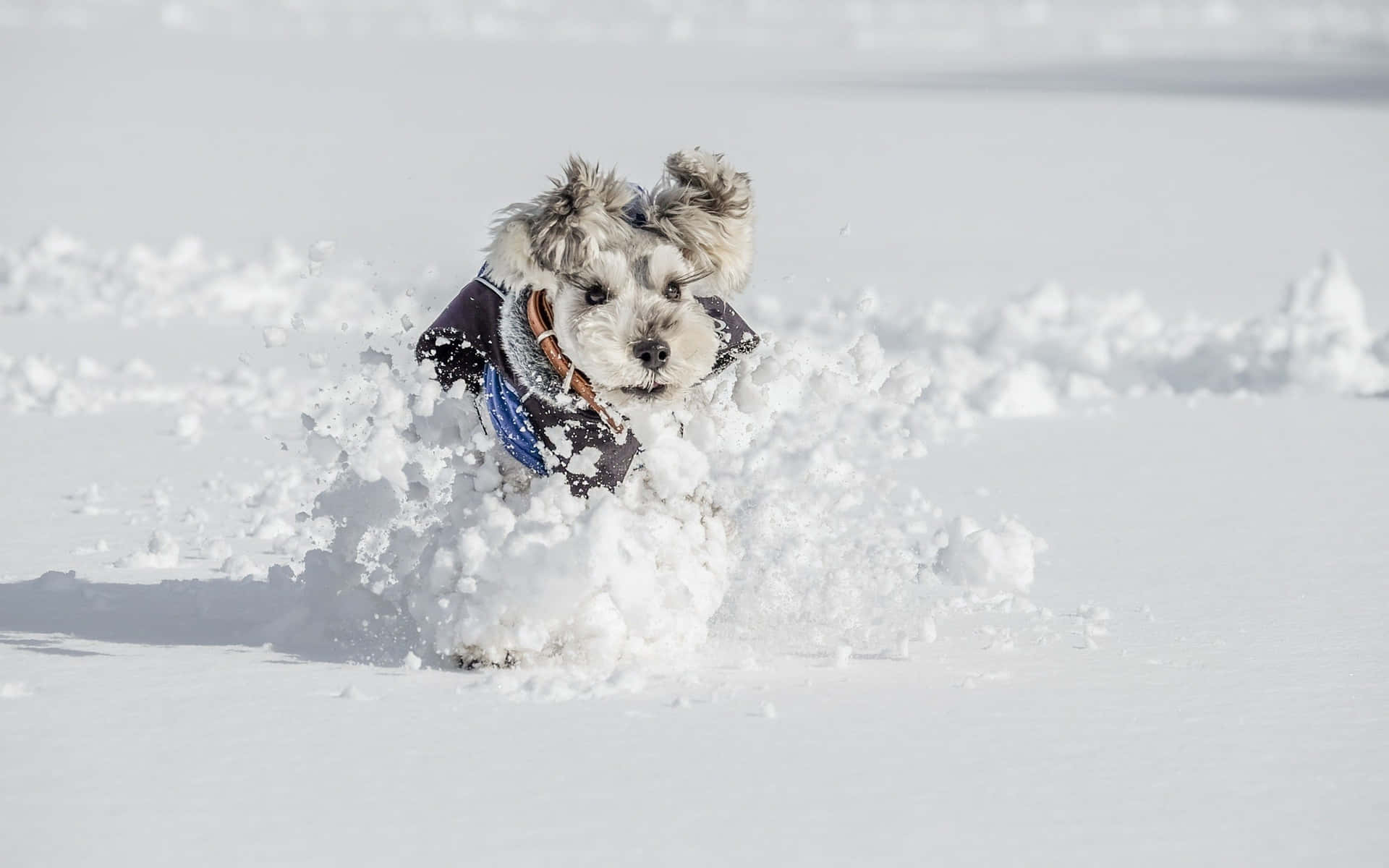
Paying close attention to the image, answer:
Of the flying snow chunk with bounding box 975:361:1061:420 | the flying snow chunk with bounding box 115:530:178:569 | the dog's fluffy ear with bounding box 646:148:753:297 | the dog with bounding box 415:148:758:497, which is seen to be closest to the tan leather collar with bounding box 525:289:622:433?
the dog with bounding box 415:148:758:497

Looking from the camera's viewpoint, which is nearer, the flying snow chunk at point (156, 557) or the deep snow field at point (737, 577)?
the deep snow field at point (737, 577)

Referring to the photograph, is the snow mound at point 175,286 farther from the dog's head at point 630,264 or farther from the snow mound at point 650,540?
the dog's head at point 630,264

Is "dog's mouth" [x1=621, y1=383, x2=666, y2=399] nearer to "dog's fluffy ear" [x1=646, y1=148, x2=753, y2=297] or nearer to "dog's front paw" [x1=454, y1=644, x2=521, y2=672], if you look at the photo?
"dog's fluffy ear" [x1=646, y1=148, x2=753, y2=297]

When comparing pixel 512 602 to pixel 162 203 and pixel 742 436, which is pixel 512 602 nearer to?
pixel 742 436

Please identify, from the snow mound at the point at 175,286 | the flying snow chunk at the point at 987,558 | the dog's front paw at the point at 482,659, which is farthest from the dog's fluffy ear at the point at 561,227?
the snow mound at the point at 175,286

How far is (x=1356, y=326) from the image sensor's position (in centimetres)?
743

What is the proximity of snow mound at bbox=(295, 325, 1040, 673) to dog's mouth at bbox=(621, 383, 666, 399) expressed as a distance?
0.44ft

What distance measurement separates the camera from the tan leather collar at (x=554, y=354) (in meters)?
3.60

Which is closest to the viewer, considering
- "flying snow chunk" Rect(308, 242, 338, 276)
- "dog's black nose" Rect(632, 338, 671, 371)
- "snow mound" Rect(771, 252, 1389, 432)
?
"dog's black nose" Rect(632, 338, 671, 371)

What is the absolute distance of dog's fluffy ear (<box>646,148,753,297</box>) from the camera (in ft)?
12.0

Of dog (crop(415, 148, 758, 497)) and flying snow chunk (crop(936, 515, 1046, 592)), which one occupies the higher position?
dog (crop(415, 148, 758, 497))

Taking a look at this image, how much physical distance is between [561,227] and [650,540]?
700mm

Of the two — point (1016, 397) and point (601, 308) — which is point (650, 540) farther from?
point (1016, 397)

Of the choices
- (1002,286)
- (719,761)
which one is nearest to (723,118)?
(1002,286)
